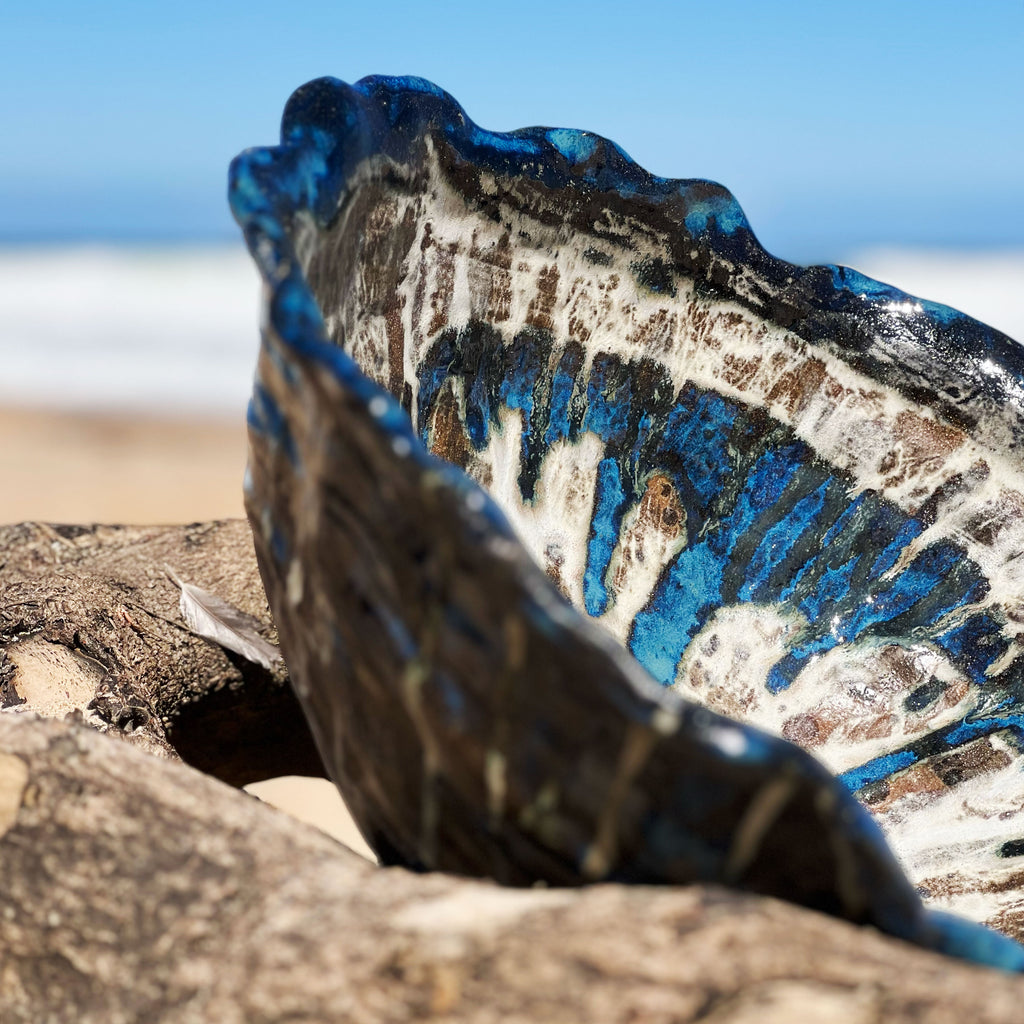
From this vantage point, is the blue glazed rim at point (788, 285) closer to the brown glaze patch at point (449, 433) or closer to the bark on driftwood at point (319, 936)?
the brown glaze patch at point (449, 433)

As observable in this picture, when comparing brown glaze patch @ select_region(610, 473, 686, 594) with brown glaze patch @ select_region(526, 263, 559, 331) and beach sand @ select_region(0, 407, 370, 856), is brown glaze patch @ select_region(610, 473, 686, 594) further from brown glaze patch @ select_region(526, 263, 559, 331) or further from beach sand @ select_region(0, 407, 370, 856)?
beach sand @ select_region(0, 407, 370, 856)

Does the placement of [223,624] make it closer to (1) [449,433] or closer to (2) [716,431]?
(1) [449,433]

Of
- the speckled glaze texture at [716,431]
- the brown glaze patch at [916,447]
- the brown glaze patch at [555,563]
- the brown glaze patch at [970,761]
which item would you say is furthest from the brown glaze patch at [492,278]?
the brown glaze patch at [970,761]

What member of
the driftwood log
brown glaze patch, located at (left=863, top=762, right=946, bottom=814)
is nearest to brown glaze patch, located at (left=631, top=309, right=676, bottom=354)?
brown glaze patch, located at (left=863, top=762, right=946, bottom=814)

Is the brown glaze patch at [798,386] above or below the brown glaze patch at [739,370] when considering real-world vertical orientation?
below

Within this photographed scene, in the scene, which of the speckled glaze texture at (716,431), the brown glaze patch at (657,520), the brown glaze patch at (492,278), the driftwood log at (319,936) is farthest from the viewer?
the brown glaze patch at (657,520)

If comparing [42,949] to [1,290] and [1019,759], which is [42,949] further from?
[1,290]
